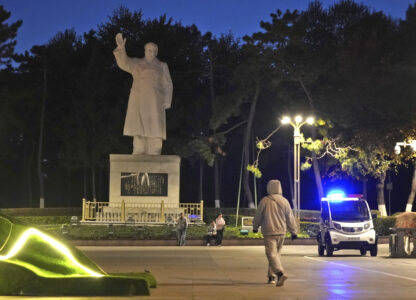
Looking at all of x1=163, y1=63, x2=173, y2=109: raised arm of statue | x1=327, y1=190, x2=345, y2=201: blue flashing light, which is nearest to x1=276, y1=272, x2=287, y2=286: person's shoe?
x1=327, y1=190, x2=345, y2=201: blue flashing light

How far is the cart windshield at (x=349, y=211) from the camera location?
83.7ft

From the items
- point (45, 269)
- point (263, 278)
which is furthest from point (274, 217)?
point (45, 269)

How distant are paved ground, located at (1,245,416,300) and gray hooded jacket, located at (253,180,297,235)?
3.01 feet

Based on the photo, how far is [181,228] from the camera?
3136 cm

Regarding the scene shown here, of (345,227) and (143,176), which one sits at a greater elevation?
(143,176)

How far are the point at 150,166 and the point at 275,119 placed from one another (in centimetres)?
2663

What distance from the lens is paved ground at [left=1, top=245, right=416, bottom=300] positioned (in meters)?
12.0

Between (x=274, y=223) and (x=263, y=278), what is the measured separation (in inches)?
72.8

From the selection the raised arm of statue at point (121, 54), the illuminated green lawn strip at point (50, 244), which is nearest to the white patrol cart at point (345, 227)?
the raised arm of statue at point (121, 54)

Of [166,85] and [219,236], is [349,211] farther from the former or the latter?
[166,85]

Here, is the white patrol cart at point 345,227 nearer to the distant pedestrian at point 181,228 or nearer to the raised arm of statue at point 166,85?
the distant pedestrian at point 181,228

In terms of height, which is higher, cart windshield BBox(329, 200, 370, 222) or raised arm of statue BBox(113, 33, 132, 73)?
raised arm of statue BBox(113, 33, 132, 73)

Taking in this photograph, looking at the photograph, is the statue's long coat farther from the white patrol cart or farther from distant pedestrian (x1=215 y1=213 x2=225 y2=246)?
the white patrol cart

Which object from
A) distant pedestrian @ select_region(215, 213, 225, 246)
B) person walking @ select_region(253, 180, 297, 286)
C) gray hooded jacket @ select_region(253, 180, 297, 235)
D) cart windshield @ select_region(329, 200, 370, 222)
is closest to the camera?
person walking @ select_region(253, 180, 297, 286)
